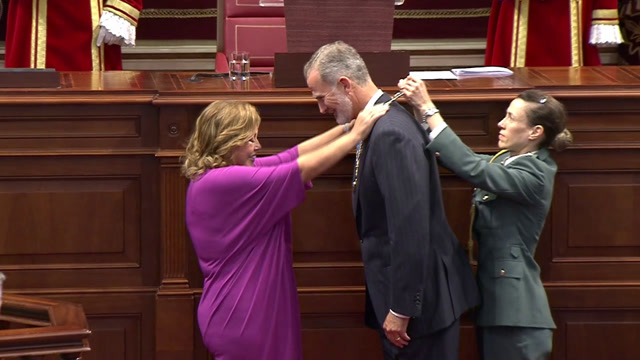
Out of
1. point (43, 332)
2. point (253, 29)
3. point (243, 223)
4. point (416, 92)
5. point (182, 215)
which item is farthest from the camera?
point (253, 29)

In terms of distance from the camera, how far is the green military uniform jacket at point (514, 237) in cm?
383

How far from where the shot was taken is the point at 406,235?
3.60 metres

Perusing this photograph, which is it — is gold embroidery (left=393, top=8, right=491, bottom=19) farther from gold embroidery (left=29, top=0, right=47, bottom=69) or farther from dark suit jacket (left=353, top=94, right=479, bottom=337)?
dark suit jacket (left=353, top=94, right=479, bottom=337)

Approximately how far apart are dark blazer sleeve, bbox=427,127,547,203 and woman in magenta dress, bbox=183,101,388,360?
0.24 meters

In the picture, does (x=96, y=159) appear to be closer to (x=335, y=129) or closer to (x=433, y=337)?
(x=335, y=129)

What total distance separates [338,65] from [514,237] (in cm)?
76

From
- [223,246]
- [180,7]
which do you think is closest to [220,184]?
[223,246]

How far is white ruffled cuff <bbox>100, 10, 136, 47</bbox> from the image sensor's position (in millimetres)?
6066

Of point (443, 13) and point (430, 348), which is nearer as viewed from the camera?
point (430, 348)

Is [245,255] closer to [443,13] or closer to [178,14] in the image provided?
[178,14]

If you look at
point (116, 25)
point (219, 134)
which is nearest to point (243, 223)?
point (219, 134)

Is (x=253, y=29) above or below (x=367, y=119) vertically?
above

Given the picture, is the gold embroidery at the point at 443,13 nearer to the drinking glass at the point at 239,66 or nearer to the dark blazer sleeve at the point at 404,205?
the drinking glass at the point at 239,66

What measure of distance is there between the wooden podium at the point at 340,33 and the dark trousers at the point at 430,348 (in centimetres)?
97
